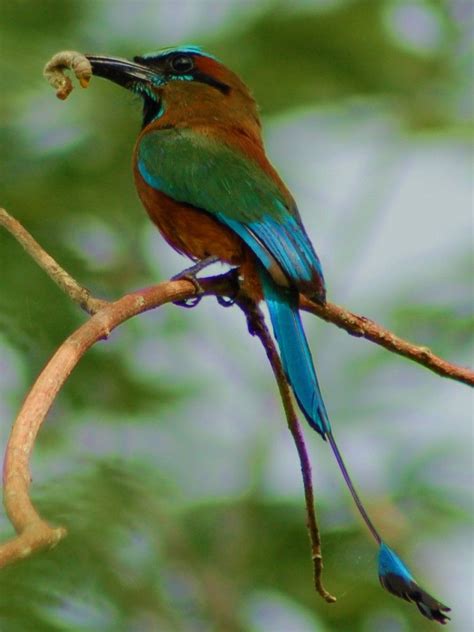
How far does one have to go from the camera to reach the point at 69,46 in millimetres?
5797

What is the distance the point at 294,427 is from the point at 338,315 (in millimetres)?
569

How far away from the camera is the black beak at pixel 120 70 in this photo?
486 cm

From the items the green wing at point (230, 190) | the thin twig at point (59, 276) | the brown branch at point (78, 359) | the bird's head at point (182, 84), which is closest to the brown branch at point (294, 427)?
the brown branch at point (78, 359)

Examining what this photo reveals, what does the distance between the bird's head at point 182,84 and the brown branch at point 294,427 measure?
1.09m

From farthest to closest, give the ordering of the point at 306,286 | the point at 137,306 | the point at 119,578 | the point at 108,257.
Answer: the point at 108,257, the point at 119,578, the point at 306,286, the point at 137,306

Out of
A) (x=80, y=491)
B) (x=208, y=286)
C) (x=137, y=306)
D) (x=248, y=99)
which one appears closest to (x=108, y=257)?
(x=248, y=99)

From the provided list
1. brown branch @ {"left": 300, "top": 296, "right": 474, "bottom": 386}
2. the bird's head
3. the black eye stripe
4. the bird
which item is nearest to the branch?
brown branch @ {"left": 300, "top": 296, "right": 474, "bottom": 386}

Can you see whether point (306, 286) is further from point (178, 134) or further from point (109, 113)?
point (109, 113)

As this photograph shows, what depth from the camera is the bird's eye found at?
5.04 m

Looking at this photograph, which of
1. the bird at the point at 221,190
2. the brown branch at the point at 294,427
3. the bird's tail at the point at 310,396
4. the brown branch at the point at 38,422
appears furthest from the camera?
the bird at the point at 221,190

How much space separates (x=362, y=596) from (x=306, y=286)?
1.31 metres

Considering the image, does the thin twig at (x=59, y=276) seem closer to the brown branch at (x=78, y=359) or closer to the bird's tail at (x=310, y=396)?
the brown branch at (x=78, y=359)

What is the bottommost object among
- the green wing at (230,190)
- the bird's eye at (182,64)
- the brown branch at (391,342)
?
the brown branch at (391,342)

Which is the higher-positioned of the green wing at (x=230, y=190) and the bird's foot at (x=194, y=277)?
the green wing at (x=230, y=190)
